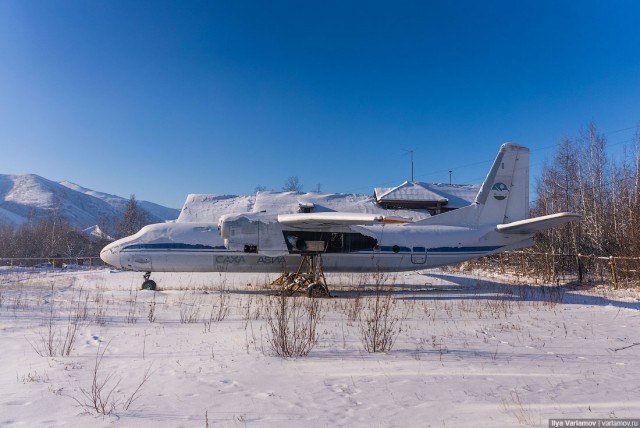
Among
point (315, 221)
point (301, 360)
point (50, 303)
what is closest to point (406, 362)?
point (301, 360)

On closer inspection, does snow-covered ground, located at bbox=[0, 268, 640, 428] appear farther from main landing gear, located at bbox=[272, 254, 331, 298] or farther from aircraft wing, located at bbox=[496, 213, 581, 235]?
aircraft wing, located at bbox=[496, 213, 581, 235]

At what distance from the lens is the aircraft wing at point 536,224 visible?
13.2 meters

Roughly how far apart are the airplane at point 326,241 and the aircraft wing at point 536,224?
4 cm

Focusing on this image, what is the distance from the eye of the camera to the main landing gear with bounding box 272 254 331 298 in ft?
46.1

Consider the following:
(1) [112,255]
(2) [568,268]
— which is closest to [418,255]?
(2) [568,268]

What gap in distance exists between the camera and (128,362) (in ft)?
16.9

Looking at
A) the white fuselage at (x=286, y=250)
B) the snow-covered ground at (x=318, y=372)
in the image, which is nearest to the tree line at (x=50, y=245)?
the white fuselage at (x=286, y=250)

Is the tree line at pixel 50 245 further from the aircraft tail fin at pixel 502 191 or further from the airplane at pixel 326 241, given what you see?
the aircraft tail fin at pixel 502 191

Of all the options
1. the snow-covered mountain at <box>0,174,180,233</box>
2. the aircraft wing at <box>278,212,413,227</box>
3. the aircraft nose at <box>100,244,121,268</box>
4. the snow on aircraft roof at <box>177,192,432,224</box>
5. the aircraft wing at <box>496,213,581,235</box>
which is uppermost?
the snow-covered mountain at <box>0,174,180,233</box>

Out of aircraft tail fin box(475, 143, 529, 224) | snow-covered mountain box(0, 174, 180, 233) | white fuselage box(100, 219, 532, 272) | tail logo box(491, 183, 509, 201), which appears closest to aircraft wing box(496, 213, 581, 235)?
white fuselage box(100, 219, 532, 272)

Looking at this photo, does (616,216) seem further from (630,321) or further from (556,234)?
(630,321)

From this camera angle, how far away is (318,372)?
479 centimetres

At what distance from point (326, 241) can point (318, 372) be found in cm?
1056

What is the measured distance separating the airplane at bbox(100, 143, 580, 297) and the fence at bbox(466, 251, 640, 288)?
3.68 metres
